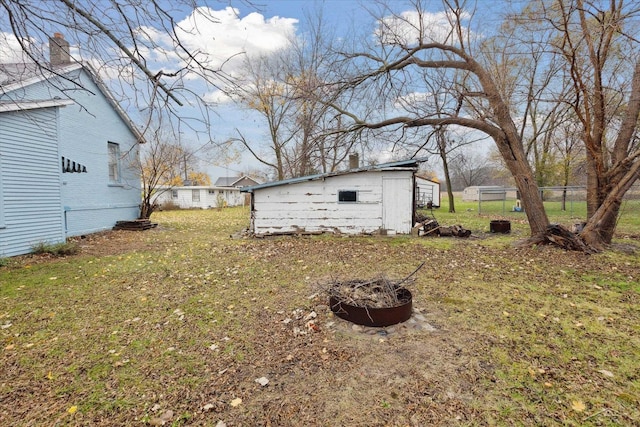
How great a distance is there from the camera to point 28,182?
24.8 ft

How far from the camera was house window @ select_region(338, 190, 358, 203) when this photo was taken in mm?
10953

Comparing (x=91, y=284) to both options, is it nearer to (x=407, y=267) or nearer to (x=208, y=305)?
(x=208, y=305)

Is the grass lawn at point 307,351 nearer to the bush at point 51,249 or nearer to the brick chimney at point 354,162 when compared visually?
the bush at point 51,249

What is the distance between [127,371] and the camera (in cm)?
286

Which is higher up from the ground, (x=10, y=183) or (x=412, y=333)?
(x=10, y=183)

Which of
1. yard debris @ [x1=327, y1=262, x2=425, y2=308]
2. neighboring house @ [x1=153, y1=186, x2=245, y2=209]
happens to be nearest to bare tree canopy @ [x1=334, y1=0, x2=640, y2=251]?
yard debris @ [x1=327, y1=262, x2=425, y2=308]

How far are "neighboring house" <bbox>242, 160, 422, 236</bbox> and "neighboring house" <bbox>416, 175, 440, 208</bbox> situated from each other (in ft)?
48.7

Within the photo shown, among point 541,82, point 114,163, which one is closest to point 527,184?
point 541,82

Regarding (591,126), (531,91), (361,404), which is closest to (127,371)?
(361,404)

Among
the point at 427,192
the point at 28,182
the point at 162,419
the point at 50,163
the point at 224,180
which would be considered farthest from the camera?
the point at 224,180

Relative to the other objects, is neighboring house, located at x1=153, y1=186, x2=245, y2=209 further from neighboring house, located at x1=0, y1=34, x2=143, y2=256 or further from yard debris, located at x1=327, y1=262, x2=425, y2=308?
yard debris, located at x1=327, y1=262, x2=425, y2=308

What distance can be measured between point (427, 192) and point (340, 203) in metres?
18.7

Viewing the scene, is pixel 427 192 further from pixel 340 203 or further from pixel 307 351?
pixel 307 351

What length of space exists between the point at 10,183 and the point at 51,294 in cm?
409
